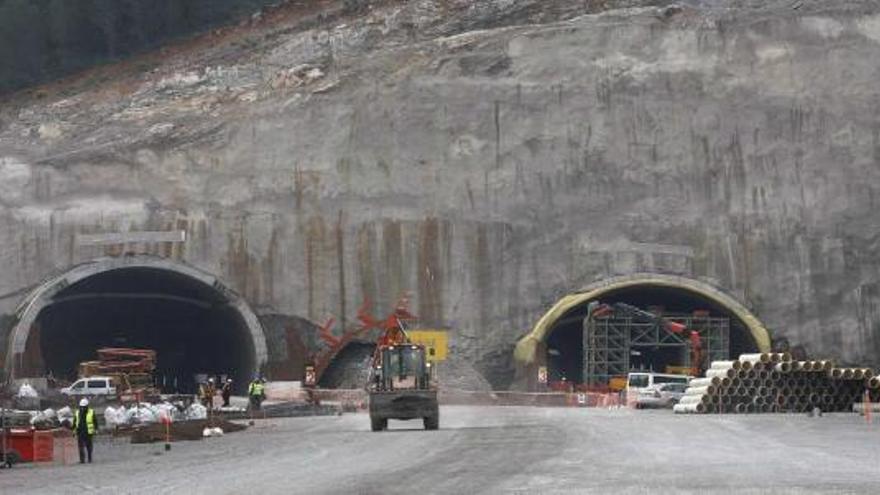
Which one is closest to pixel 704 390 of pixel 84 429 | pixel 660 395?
pixel 660 395

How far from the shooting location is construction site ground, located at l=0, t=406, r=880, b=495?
25188 millimetres

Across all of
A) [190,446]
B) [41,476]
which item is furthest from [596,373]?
[41,476]

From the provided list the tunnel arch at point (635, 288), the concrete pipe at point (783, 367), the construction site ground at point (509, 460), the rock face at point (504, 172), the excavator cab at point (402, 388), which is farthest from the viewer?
the rock face at point (504, 172)

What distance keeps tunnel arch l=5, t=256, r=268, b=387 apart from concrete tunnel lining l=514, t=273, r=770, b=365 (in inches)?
425

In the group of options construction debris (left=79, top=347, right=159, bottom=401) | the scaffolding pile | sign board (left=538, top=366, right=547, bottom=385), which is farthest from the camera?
sign board (left=538, top=366, right=547, bottom=385)

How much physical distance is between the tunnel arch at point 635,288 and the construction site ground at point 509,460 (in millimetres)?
18479

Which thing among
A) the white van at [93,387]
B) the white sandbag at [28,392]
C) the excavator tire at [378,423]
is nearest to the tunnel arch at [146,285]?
the white van at [93,387]

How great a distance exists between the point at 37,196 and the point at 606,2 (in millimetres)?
26940

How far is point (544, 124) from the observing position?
232 feet

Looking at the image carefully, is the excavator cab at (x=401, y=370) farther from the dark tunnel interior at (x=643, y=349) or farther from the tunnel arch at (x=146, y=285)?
the dark tunnel interior at (x=643, y=349)

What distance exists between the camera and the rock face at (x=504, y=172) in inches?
2680

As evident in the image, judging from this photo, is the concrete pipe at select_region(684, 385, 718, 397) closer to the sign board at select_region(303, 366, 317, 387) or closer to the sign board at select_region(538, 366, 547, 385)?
the sign board at select_region(538, 366, 547, 385)

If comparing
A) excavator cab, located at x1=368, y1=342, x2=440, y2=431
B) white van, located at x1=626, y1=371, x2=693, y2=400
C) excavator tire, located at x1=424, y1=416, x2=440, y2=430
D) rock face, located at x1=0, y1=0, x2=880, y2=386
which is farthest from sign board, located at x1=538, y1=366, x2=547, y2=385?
excavator tire, located at x1=424, y1=416, x2=440, y2=430

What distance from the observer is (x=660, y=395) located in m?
59.2
